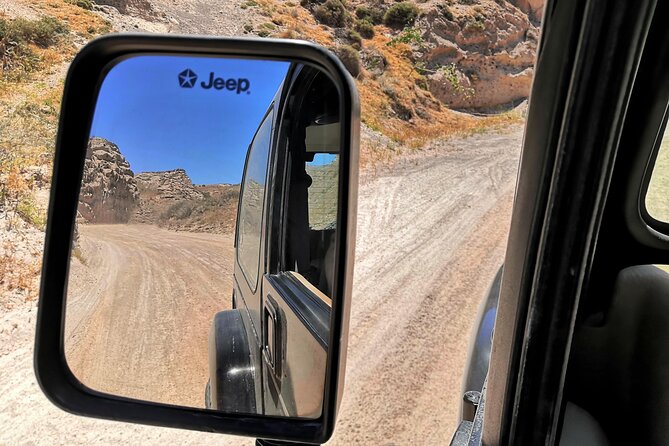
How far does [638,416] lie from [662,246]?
0.43m

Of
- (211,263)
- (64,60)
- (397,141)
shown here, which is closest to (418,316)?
(211,263)

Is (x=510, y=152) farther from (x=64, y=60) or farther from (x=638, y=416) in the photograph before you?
(x=638, y=416)

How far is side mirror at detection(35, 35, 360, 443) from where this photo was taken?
1156mm

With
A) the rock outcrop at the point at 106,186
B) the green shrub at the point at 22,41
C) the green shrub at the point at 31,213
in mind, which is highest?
the rock outcrop at the point at 106,186

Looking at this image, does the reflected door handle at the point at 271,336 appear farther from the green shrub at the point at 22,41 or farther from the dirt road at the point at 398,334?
the green shrub at the point at 22,41

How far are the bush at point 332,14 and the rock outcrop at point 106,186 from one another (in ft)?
80.3

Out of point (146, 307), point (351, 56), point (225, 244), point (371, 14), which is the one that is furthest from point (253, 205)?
point (371, 14)

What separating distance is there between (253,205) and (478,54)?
2671 cm

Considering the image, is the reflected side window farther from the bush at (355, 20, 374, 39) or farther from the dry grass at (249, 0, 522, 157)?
the bush at (355, 20, 374, 39)

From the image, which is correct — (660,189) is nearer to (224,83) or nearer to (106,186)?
(224,83)

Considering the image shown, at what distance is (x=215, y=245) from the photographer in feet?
5.01

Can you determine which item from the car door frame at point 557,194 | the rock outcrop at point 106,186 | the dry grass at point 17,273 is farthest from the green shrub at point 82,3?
the car door frame at point 557,194

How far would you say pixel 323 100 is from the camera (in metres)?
1.26

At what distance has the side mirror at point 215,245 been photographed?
1.16 m
